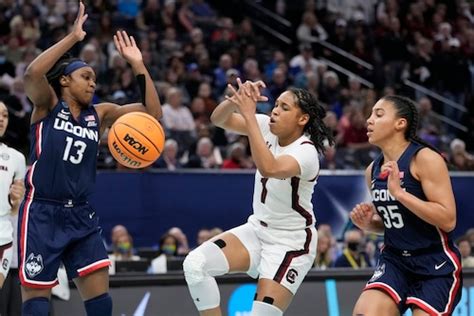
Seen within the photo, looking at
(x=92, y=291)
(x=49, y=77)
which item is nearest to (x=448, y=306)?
(x=92, y=291)

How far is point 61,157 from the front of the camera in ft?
25.0

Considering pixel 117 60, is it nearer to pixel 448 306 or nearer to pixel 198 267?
pixel 198 267

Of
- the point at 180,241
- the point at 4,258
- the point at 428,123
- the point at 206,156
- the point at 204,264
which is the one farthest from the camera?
the point at 428,123

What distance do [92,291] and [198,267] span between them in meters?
0.79

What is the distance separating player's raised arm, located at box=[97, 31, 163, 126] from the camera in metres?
7.92

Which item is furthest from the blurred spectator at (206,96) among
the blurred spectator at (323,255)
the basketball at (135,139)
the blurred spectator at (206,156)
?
the basketball at (135,139)

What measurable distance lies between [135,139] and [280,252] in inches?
53.4

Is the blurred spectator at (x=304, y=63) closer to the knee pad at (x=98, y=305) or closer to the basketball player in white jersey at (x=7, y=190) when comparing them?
the basketball player in white jersey at (x=7, y=190)

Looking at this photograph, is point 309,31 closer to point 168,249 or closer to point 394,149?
point 168,249

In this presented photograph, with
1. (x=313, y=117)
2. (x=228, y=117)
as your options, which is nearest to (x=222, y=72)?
(x=228, y=117)

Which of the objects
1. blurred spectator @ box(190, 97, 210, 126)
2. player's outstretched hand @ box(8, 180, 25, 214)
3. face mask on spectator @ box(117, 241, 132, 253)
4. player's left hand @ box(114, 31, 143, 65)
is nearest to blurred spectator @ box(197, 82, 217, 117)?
blurred spectator @ box(190, 97, 210, 126)

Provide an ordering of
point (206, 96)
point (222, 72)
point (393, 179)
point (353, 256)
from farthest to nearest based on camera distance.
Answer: point (222, 72) < point (206, 96) < point (353, 256) < point (393, 179)

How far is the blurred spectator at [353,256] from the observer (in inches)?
479

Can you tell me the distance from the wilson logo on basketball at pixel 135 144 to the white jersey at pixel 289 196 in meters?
0.86
